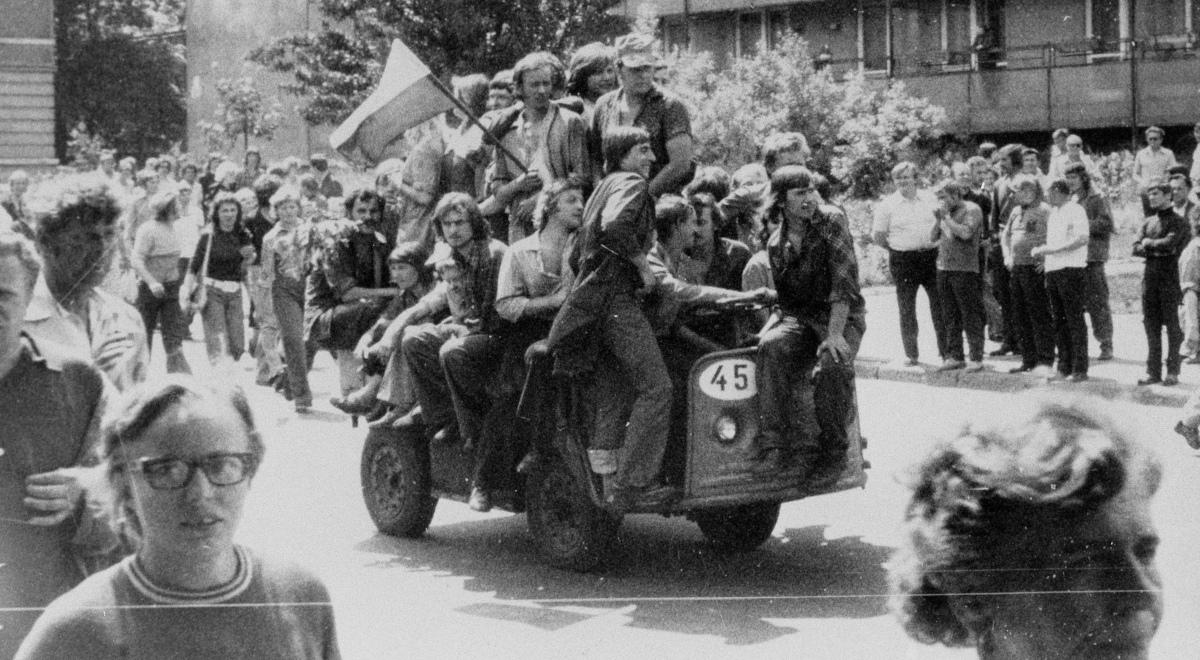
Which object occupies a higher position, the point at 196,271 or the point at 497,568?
the point at 196,271

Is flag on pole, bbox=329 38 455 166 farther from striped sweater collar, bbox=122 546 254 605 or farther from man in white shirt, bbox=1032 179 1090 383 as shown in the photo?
striped sweater collar, bbox=122 546 254 605

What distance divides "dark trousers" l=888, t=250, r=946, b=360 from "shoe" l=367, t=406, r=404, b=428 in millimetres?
7277

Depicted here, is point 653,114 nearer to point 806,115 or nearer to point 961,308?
point 961,308

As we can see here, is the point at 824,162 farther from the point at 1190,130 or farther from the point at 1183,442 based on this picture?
the point at 1183,442

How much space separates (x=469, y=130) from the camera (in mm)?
9766

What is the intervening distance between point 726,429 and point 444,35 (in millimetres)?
23528

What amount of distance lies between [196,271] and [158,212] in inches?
49.9

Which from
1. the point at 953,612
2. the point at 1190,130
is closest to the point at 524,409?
the point at 953,612

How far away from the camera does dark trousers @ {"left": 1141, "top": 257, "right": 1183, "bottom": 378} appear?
13516mm

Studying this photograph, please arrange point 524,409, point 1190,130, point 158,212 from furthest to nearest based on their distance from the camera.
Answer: point 1190,130 < point 158,212 < point 524,409

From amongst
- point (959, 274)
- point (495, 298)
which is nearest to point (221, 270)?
point (959, 274)

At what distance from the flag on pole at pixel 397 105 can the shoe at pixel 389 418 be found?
1.60 metres

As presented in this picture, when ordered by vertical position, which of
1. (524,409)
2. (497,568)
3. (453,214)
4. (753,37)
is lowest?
(497,568)

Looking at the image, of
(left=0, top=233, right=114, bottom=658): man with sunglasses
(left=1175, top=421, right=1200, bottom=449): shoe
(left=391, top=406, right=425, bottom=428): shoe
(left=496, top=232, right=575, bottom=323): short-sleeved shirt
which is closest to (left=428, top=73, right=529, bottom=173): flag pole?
(left=496, top=232, right=575, bottom=323): short-sleeved shirt
